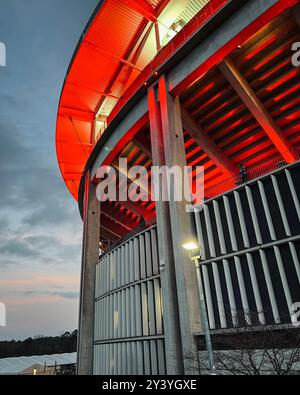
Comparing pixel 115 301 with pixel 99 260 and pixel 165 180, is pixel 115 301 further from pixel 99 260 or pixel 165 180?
pixel 165 180

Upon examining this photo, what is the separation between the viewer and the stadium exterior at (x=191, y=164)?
37.7ft

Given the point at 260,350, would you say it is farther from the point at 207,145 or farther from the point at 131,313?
the point at 207,145

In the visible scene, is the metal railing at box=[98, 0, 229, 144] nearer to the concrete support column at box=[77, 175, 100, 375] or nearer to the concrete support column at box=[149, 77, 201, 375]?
the concrete support column at box=[149, 77, 201, 375]

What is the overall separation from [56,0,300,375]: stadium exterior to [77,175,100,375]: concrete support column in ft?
0.29

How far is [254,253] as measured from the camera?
1166 centimetres

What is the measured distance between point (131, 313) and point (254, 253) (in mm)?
8091

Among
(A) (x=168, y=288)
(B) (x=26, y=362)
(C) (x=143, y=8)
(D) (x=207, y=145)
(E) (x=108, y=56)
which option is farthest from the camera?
(B) (x=26, y=362)

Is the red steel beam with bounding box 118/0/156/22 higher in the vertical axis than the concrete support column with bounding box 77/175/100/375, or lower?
higher

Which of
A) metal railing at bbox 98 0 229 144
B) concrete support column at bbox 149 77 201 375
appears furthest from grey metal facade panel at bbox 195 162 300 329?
metal railing at bbox 98 0 229 144

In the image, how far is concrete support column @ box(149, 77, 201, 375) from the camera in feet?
38.6

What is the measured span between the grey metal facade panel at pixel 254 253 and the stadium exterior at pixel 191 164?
0.04 m

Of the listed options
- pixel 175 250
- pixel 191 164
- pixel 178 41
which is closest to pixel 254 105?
pixel 178 41

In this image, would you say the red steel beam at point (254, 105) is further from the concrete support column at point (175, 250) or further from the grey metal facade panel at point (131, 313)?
the grey metal facade panel at point (131, 313)

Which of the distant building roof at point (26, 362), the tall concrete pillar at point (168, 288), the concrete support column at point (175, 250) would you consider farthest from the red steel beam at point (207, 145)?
the distant building roof at point (26, 362)
